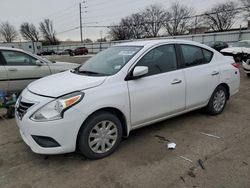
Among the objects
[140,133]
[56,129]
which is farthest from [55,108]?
[140,133]

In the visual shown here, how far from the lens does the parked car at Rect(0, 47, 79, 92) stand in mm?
5598

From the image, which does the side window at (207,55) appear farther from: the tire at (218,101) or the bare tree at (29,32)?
the bare tree at (29,32)

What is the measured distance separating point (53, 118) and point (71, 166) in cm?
71

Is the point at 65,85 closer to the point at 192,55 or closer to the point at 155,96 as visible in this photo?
the point at 155,96

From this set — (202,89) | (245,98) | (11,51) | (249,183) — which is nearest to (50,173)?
(249,183)

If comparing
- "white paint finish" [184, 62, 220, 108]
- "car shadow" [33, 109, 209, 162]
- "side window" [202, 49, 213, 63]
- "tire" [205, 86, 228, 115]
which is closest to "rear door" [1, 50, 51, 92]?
"car shadow" [33, 109, 209, 162]

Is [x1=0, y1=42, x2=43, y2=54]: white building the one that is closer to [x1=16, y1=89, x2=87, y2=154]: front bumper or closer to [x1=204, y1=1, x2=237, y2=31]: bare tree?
[x1=204, y1=1, x2=237, y2=31]: bare tree

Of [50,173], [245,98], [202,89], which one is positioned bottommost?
[50,173]

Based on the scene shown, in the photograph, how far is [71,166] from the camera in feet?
9.10

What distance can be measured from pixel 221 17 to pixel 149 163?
181 ft

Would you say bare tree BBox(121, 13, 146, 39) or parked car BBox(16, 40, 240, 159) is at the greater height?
bare tree BBox(121, 13, 146, 39)

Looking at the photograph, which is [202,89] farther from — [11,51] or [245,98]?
[11,51]

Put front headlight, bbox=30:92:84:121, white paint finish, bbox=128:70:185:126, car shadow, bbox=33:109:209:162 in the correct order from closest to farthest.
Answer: front headlight, bbox=30:92:84:121, car shadow, bbox=33:109:209:162, white paint finish, bbox=128:70:185:126

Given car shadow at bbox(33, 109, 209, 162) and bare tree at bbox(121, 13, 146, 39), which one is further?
bare tree at bbox(121, 13, 146, 39)
